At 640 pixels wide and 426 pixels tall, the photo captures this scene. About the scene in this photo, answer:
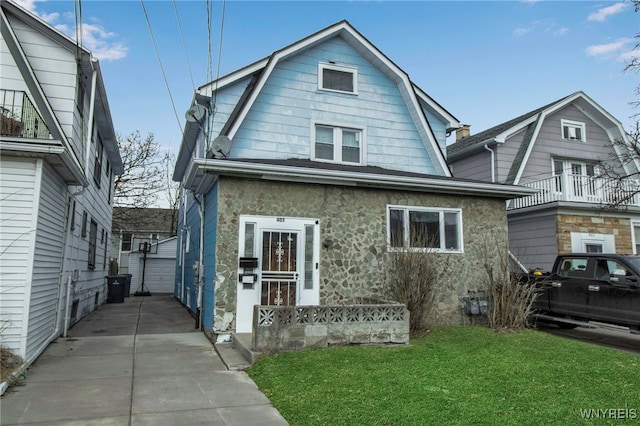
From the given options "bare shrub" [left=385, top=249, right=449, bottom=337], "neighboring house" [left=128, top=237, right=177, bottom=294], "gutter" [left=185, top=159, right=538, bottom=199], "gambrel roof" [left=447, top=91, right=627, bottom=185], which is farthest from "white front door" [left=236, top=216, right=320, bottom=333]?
"neighboring house" [left=128, top=237, right=177, bottom=294]

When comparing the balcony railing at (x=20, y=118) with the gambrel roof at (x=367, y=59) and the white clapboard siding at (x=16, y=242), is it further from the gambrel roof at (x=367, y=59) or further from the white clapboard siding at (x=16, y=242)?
the gambrel roof at (x=367, y=59)

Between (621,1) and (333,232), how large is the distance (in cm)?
929

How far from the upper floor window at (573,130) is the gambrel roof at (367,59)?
20.2ft

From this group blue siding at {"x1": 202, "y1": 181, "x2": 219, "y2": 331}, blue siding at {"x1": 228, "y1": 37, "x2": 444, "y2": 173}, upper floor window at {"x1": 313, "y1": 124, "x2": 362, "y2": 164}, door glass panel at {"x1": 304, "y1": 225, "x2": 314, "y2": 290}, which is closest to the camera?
blue siding at {"x1": 202, "y1": 181, "x2": 219, "y2": 331}

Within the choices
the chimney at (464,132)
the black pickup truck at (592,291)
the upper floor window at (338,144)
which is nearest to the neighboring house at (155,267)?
the chimney at (464,132)

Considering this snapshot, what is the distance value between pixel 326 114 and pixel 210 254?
4.86 m

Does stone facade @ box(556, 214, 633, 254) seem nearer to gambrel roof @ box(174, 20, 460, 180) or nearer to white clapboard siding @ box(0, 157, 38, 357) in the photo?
gambrel roof @ box(174, 20, 460, 180)

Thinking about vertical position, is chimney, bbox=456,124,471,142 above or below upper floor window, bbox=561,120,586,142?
above

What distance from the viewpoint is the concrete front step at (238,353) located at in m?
6.75

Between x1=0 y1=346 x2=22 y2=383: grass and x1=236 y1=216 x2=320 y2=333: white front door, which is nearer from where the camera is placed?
x1=0 y1=346 x2=22 y2=383: grass

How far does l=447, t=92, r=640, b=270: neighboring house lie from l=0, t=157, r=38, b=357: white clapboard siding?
42.9 feet

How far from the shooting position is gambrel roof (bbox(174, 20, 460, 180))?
10672 mm

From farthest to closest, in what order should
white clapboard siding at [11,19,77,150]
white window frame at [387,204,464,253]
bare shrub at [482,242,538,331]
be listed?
1. white window frame at [387,204,464,253]
2. bare shrub at [482,242,538,331]
3. white clapboard siding at [11,19,77,150]

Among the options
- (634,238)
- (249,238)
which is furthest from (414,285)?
(634,238)
